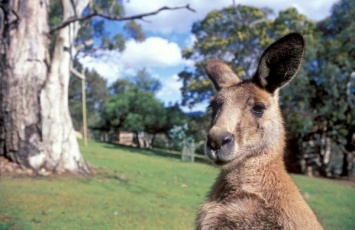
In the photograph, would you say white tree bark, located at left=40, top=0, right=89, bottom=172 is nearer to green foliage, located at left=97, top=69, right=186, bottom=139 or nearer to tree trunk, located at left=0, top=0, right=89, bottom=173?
tree trunk, located at left=0, top=0, right=89, bottom=173

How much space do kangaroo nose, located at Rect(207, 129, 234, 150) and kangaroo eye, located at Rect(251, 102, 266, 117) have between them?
40 cm

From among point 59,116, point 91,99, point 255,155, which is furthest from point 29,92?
point 91,99

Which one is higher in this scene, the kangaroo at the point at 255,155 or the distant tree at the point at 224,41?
the distant tree at the point at 224,41

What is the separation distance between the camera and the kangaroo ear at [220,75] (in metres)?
3.27

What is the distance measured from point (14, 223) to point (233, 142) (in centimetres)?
467

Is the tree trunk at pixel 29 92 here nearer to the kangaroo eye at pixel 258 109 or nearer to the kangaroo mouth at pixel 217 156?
the kangaroo eye at pixel 258 109

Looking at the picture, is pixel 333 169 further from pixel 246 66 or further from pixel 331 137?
pixel 246 66

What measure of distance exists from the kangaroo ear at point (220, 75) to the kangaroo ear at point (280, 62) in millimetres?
315

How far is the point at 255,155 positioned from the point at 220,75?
2.63 ft

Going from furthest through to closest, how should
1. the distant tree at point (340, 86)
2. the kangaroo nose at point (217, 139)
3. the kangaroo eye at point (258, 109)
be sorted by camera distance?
the distant tree at point (340, 86) < the kangaroo eye at point (258, 109) < the kangaroo nose at point (217, 139)

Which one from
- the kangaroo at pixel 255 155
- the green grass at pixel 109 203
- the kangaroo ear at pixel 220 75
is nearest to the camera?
the kangaroo at pixel 255 155

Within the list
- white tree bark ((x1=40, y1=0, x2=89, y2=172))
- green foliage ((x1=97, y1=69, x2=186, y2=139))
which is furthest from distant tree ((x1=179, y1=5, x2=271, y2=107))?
white tree bark ((x1=40, y1=0, x2=89, y2=172))

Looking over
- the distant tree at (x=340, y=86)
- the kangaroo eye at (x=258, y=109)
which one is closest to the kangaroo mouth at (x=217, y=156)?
the kangaroo eye at (x=258, y=109)

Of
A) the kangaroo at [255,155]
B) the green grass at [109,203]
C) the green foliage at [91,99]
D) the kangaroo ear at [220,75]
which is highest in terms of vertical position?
the green foliage at [91,99]
